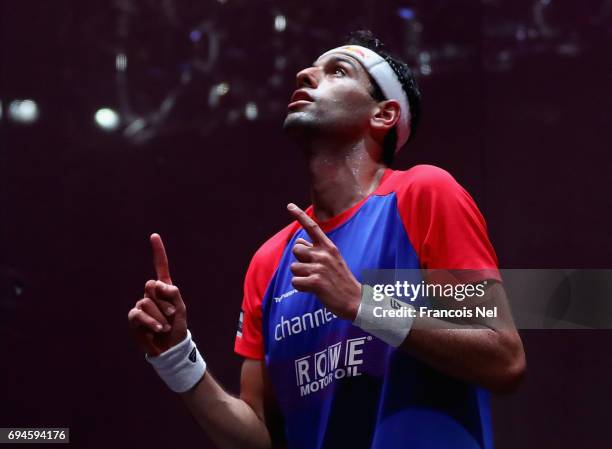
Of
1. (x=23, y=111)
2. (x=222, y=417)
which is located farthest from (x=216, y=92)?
(x=222, y=417)

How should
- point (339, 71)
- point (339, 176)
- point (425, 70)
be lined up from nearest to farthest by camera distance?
point (339, 176)
point (339, 71)
point (425, 70)

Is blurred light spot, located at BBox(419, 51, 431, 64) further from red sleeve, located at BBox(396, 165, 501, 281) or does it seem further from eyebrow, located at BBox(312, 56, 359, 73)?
red sleeve, located at BBox(396, 165, 501, 281)

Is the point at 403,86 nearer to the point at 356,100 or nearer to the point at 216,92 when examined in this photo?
the point at 356,100

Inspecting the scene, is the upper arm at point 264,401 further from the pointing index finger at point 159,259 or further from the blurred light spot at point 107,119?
the blurred light spot at point 107,119

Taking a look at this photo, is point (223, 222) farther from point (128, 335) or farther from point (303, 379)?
point (303, 379)

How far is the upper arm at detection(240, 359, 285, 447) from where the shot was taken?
207cm

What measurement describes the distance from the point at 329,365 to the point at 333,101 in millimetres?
680

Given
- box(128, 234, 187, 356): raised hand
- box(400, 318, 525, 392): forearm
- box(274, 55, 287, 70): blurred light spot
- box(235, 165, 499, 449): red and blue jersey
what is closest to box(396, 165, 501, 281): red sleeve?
box(235, 165, 499, 449): red and blue jersey

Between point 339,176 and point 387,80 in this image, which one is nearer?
point 339,176

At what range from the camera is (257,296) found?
7.02 feet

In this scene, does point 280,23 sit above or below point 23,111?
above

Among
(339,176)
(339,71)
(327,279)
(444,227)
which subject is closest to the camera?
(327,279)

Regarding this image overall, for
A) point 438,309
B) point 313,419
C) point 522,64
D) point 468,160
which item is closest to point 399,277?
point 438,309

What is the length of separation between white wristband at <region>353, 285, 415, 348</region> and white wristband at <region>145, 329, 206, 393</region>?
0.50 metres
